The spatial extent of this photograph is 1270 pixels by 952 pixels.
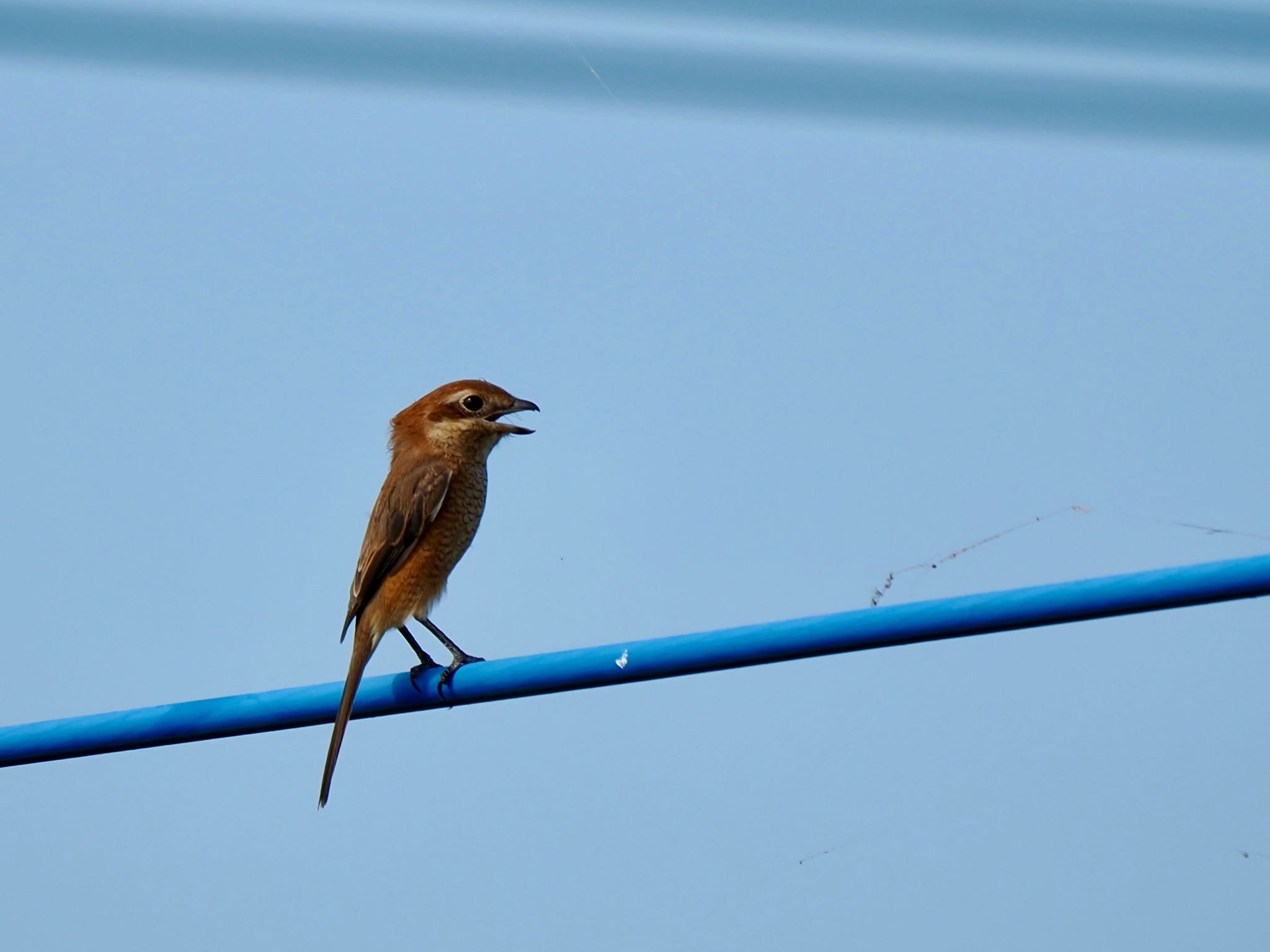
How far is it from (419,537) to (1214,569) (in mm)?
3274

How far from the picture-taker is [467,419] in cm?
595

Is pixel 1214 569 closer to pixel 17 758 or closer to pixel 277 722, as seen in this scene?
pixel 277 722

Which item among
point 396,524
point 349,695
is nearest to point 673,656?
point 349,695

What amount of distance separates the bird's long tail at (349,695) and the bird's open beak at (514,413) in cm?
95

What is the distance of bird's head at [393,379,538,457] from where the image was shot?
19.5 ft

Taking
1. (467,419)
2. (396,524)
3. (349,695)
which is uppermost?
(467,419)

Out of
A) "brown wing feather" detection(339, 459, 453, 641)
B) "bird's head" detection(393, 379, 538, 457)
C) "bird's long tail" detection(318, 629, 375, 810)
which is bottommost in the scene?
"bird's long tail" detection(318, 629, 375, 810)

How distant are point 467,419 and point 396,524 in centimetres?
52

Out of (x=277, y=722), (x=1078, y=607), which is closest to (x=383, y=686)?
(x=277, y=722)

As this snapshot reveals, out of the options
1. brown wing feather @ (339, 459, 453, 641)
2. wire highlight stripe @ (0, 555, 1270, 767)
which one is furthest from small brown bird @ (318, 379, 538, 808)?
wire highlight stripe @ (0, 555, 1270, 767)

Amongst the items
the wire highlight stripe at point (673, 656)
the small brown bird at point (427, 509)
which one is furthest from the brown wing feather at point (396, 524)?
the wire highlight stripe at point (673, 656)

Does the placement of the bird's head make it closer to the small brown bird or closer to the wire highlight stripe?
the small brown bird

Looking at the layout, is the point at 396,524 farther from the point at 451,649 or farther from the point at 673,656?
the point at 673,656

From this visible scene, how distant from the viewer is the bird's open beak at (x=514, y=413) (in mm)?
5961
